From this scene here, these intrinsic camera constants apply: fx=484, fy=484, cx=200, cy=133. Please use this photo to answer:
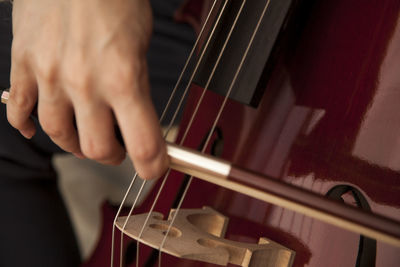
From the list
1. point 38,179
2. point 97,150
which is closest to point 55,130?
point 97,150

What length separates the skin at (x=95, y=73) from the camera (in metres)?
0.31

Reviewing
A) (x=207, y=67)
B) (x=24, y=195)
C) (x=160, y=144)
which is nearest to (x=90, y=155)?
(x=160, y=144)

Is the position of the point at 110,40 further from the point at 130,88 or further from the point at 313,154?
the point at 313,154

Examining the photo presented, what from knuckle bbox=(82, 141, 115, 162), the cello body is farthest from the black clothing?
knuckle bbox=(82, 141, 115, 162)

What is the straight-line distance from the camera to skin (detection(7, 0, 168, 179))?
1.01 feet

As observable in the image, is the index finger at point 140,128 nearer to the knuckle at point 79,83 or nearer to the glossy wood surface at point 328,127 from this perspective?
the knuckle at point 79,83

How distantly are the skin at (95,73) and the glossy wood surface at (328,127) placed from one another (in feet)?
0.50

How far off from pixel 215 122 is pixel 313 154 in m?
0.11

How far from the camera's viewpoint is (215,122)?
0.50m

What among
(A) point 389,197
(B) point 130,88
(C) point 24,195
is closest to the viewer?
(B) point 130,88

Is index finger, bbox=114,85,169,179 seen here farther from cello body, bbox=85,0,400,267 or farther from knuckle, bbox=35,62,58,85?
cello body, bbox=85,0,400,267

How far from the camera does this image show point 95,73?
309mm

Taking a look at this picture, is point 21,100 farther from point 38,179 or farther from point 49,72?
point 38,179

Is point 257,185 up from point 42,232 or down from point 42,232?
up
